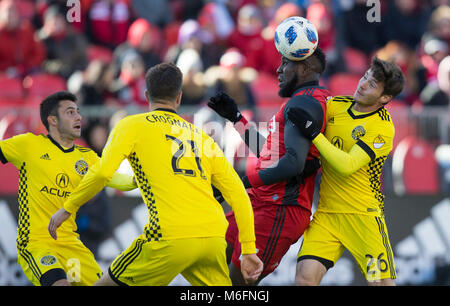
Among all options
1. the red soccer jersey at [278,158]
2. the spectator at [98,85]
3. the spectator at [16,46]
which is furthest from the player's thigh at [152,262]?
the spectator at [16,46]

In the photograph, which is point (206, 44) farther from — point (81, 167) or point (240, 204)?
point (240, 204)

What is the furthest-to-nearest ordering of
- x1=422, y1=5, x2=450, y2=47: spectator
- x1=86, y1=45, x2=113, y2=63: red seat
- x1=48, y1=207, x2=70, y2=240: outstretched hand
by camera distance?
x1=422, y1=5, x2=450, y2=47: spectator
x1=86, y1=45, x2=113, y2=63: red seat
x1=48, y1=207, x2=70, y2=240: outstretched hand

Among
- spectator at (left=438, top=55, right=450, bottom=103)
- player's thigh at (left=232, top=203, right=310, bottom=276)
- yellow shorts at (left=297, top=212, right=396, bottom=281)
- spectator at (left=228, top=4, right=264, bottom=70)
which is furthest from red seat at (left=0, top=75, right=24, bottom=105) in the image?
spectator at (left=438, top=55, right=450, bottom=103)

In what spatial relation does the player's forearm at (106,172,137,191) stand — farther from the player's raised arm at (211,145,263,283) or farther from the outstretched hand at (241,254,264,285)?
the outstretched hand at (241,254,264,285)

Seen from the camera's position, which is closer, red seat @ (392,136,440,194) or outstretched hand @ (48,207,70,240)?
outstretched hand @ (48,207,70,240)

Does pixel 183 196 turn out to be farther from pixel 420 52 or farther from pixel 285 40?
pixel 420 52

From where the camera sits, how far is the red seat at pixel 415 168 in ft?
35.0

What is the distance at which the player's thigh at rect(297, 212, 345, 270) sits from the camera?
21.1 feet

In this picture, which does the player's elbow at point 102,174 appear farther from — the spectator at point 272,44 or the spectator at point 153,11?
the spectator at point 153,11

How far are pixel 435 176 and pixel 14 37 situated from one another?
7.14 metres

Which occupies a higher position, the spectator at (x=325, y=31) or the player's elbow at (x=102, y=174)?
the spectator at (x=325, y=31)

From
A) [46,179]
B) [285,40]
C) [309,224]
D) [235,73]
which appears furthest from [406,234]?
[46,179]

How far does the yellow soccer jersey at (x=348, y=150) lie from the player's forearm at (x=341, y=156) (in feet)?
0.54

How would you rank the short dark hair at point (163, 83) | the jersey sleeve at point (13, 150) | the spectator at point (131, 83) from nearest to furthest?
1. the short dark hair at point (163, 83)
2. the jersey sleeve at point (13, 150)
3. the spectator at point (131, 83)
